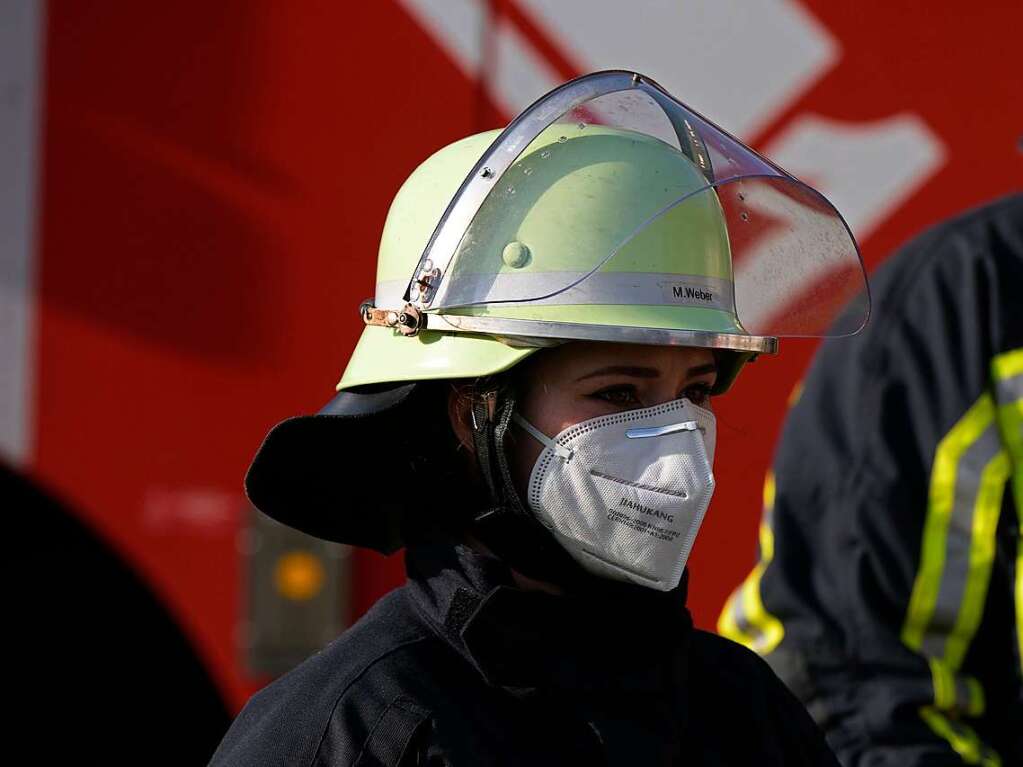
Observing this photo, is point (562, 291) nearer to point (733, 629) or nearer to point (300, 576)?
point (733, 629)

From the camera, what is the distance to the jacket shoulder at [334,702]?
1.42 metres

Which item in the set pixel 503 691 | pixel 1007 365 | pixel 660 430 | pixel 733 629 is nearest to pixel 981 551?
pixel 1007 365

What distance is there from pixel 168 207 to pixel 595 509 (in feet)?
4.91

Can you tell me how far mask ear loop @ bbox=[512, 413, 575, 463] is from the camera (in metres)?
1.63

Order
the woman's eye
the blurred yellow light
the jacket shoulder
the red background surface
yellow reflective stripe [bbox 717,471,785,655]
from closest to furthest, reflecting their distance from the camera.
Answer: the jacket shoulder < the woman's eye < yellow reflective stripe [bbox 717,471,785,655] < the red background surface < the blurred yellow light

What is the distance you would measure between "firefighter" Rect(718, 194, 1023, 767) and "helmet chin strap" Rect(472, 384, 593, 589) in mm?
692

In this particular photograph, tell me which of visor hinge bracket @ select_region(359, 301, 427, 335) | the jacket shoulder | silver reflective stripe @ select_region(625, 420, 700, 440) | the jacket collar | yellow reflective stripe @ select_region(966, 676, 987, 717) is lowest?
yellow reflective stripe @ select_region(966, 676, 987, 717)

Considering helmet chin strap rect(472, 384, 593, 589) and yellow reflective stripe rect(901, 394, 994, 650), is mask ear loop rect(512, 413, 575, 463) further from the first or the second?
yellow reflective stripe rect(901, 394, 994, 650)

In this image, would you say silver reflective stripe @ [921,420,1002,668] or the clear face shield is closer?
the clear face shield

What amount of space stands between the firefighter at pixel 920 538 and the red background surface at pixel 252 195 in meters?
0.52

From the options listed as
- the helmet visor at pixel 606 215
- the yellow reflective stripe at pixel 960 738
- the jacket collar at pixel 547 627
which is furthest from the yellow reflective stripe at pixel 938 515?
the jacket collar at pixel 547 627

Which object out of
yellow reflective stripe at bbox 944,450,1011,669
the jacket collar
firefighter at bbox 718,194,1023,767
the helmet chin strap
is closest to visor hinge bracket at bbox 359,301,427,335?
the helmet chin strap

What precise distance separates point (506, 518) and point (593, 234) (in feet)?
1.12

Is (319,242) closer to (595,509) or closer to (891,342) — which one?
(891,342)
